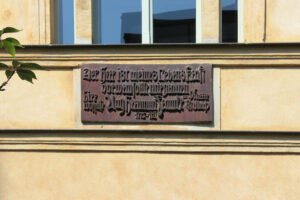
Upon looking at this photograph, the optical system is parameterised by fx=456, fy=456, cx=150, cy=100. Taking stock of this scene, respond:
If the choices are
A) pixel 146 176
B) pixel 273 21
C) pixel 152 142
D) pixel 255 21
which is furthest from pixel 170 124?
pixel 273 21

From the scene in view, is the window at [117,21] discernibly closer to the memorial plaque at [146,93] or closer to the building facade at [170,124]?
the building facade at [170,124]

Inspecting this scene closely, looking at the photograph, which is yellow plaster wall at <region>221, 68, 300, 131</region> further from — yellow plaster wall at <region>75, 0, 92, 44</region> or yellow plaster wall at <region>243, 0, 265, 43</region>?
yellow plaster wall at <region>75, 0, 92, 44</region>

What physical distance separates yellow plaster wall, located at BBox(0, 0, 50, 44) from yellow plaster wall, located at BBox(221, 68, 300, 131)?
2548 mm

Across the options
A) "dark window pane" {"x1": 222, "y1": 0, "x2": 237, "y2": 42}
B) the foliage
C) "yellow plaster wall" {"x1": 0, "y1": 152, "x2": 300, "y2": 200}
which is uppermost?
"dark window pane" {"x1": 222, "y1": 0, "x2": 237, "y2": 42}

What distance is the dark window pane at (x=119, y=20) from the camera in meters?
6.58

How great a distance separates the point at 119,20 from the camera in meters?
6.62

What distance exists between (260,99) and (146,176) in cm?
185

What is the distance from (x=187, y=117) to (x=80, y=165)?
1604mm

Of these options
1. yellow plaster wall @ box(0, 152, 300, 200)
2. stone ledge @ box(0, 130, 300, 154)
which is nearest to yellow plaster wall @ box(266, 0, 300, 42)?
stone ledge @ box(0, 130, 300, 154)

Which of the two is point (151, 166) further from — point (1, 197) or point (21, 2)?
point (21, 2)

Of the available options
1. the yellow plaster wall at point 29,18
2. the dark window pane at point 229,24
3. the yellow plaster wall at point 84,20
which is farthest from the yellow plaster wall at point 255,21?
the yellow plaster wall at point 29,18

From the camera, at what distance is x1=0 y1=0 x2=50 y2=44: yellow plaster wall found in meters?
6.36

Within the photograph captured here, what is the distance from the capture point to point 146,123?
6152 millimetres

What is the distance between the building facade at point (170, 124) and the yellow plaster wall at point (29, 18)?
1 cm
